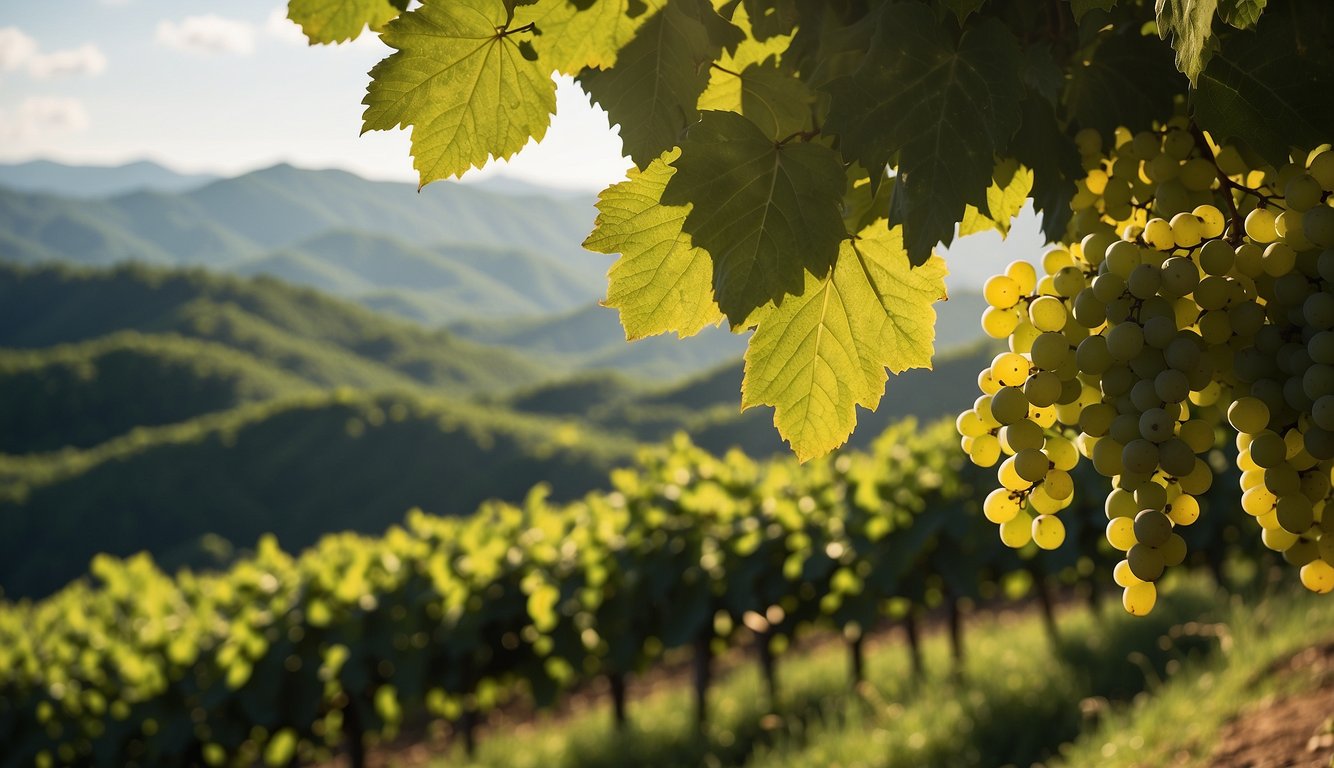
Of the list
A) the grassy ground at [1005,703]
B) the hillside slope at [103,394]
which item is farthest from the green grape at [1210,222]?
the hillside slope at [103,394]

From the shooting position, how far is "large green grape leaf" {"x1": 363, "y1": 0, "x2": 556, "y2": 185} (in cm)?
111

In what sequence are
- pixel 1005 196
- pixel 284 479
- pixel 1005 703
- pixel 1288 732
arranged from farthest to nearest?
pixel 284 479 < pixel 1005 703 < pixel 1288 732 < pixel 1005 196

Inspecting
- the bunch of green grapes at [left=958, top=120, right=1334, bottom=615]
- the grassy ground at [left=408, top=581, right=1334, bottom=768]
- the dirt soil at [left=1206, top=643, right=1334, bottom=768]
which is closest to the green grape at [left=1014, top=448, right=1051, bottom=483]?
the bunch of green grapes at [left=958, top=120, right=1334, bottom=615]

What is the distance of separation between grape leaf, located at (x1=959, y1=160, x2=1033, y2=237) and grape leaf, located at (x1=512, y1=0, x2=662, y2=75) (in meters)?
0.46

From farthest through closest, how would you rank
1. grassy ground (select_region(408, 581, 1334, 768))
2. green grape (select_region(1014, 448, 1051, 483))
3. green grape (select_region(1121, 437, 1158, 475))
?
grassy ground (select_region(408, 581, 1334, 768))
green grape (select_region(1014, 448, 1051, 483))
green grape (select_region(1121, 437, 1158, 475))

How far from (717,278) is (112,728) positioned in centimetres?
669

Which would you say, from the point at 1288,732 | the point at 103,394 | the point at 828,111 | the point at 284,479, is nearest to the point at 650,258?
the point at 828,111

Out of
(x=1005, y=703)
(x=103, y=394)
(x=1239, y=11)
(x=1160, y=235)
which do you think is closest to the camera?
(x=1239, y=11)

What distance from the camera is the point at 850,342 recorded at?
1155 mm

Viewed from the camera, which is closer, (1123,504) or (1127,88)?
(1123,504)

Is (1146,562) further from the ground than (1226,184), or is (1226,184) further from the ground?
(1226,184)

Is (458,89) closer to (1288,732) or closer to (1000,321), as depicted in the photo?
(1000,321)

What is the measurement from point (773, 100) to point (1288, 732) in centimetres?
215

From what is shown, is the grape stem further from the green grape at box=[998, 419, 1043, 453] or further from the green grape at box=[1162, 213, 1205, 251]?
the green grape at box=[998, 419, 1043, 453]
